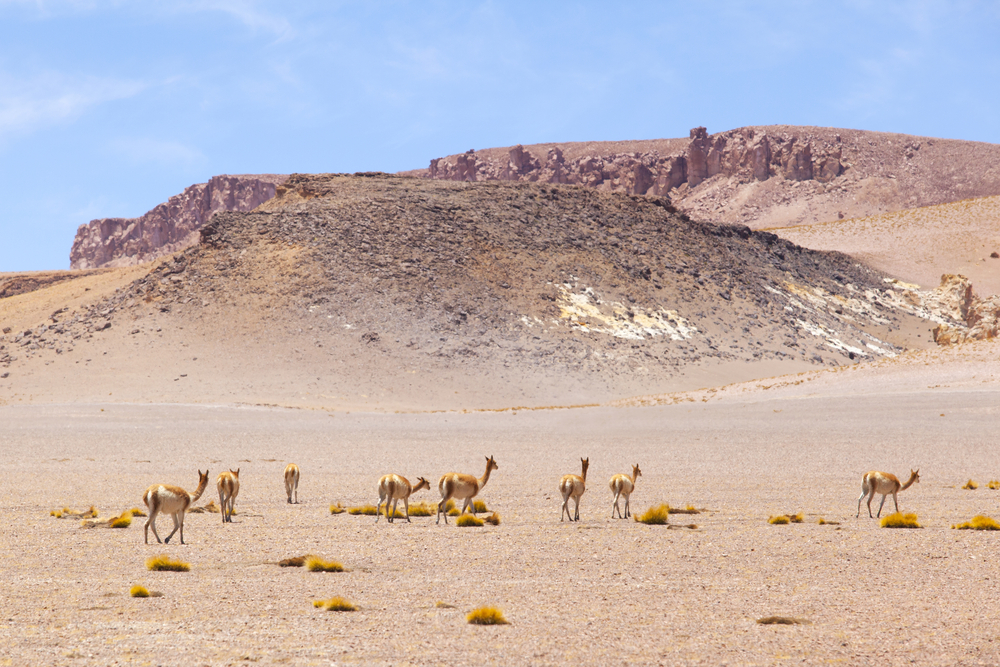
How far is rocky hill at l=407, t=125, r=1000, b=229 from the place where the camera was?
502ft

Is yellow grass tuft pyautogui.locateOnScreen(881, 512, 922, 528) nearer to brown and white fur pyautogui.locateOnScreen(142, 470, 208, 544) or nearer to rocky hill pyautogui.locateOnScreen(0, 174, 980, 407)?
brown and white fur pyautogui.locateOnScreen(142, 470, 208, 544)

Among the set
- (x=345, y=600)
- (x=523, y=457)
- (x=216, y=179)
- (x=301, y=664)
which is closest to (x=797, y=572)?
(x=345, y=600)

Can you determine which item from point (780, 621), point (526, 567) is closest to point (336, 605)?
point (526, 567)

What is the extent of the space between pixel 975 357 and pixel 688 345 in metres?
17.9

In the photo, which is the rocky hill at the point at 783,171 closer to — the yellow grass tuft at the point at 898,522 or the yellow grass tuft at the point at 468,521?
the yellow grass tuft at the point at 898,522

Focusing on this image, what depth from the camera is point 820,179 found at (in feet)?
525

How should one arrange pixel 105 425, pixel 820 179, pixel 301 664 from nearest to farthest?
pixel 301 664 < pixel 105 425 < pixel 820 179

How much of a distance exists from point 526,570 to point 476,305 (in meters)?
46.2

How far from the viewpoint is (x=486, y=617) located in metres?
7.55

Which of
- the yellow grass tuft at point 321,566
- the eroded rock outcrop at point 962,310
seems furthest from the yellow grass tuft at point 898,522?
the eroded rock outcrop at point 962,310

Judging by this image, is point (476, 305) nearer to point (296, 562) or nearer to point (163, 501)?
point (163, 501)

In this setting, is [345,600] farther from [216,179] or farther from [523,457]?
[216,179]

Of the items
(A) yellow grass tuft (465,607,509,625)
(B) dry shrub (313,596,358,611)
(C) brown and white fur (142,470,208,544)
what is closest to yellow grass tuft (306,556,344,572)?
(B) dry shrub (313,596,358,611)

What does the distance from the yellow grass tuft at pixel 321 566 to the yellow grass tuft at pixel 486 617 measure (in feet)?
8.99
